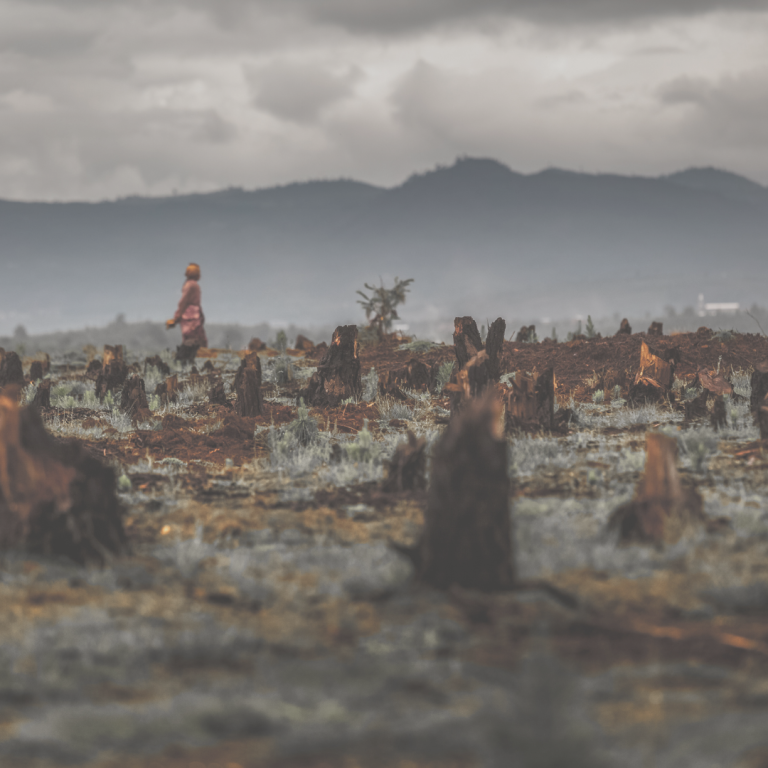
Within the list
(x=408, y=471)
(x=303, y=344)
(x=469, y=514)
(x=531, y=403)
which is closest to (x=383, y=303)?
(x=303, y=344)

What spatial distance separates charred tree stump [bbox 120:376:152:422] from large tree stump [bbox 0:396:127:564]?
5649mm

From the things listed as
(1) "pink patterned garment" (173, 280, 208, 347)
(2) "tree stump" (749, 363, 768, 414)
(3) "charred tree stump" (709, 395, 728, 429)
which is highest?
(1) "pink patterned garment" (173, 280, 208, 347)

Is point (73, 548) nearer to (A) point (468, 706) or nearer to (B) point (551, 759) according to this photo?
(A) point (468, 706)

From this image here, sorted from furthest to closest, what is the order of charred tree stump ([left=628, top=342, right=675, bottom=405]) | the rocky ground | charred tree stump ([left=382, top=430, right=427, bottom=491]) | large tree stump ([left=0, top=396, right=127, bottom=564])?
1. charred tree stump ([left=628, top=342, right=675, bottom=405])
2. charred tree stump ([left=382, top=430, right=427, bottom=491])
3. large tree stump ([left=0, top=396, right=127, bottom=564])
4. the rocky ground

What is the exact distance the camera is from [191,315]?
18047mm

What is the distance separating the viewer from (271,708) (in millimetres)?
2852

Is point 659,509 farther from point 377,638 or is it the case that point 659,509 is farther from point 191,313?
point 191,313

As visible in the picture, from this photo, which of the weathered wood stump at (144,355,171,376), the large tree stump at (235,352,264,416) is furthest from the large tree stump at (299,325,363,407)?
the weathered wood stump at (144,355,171,376)

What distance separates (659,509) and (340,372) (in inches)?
283

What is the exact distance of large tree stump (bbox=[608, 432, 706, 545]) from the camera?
463 centimetres

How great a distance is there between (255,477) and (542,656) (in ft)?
15.6

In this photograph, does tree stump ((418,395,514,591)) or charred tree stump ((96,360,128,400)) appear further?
charred tree stump ((96,360,128,400))

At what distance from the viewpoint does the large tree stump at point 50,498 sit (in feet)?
15.0

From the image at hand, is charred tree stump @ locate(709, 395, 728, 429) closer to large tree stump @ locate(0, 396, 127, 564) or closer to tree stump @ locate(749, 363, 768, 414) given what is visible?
tree stump @ locate(749, 363, 768, 414)
